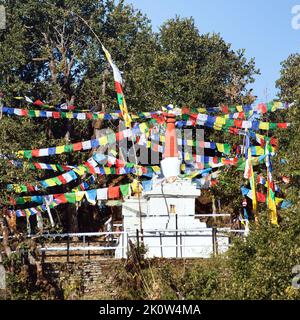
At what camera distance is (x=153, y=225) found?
2634 centimetres

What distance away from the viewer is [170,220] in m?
26.4

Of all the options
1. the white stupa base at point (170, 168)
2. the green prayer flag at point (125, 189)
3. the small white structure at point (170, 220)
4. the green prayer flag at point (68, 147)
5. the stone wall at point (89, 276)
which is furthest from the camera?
the green prayer flag at point (68, 147)

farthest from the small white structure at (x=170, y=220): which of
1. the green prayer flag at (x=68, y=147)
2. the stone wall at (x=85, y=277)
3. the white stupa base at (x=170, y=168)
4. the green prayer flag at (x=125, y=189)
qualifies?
the green prayer flag at (x=68, y=147)

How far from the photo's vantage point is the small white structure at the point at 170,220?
24.5 metres

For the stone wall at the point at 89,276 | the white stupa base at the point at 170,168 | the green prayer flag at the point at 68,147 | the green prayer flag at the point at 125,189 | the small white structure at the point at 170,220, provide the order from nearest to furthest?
the stone wall at the point at 89,276
the small white structure at the point at 170,220
the white stupa base at the point at 170,168
the green prayer flag at the point at 125,189
the green prayer flag at the point at 68,147

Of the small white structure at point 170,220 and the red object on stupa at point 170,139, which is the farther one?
the red object on stupa at point 170,139

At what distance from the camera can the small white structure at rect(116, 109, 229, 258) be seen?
24.5 metres

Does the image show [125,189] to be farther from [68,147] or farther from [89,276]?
[89,276]

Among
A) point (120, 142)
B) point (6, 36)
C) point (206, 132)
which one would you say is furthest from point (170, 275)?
point (6, 36)

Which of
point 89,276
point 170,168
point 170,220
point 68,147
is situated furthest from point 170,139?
point 68,147

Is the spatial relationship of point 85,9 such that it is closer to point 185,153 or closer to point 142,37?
point 142,37

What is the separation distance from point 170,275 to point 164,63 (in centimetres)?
2328

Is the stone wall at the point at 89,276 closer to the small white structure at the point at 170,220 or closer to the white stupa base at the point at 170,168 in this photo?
the small white structure at the point at 170,220

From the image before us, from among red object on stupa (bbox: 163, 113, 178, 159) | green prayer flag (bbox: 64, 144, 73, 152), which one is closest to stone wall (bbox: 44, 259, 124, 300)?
red object on stupa (bbox: 163, 113, 178, 159)
